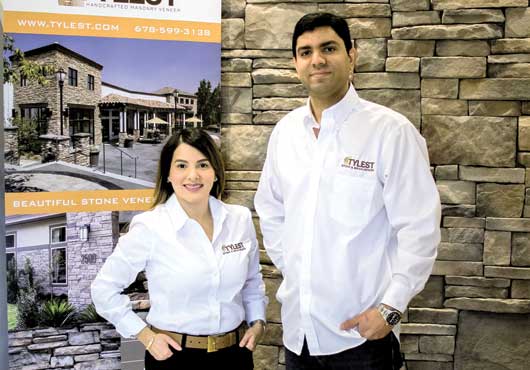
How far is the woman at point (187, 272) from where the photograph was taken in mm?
1501

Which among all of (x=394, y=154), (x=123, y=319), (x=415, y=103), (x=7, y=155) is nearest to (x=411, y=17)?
(x=415, y=103)

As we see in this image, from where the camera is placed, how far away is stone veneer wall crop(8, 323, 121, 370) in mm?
2250

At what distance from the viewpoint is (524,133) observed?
2131 millimetres

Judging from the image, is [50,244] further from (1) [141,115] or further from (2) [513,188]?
(2) [513,188]

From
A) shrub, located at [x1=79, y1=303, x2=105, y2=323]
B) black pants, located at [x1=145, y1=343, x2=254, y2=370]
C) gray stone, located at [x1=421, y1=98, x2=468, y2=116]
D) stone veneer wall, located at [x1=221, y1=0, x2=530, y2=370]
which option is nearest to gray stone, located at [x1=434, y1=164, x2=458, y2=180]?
stone veneer wall, located at [x1=221, y1=0, x2=530, y2=370]

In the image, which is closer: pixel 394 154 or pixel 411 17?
pixel 394 154

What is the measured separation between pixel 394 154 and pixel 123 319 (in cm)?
92

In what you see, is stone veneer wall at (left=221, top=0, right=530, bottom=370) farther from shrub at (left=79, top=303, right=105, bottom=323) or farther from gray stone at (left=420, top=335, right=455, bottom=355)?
shrub at (left=79, top=303, right=105, bottom=323)

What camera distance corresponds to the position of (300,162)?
1.53 m

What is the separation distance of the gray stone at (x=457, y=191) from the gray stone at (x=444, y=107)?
287 mm

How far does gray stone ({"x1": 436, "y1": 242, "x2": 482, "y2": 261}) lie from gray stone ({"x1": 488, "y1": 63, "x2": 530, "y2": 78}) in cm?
71

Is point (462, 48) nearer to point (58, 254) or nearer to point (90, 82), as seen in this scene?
point (90, 82)

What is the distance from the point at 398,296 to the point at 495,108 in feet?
3.79

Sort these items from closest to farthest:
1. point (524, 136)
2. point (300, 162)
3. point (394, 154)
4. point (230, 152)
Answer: point (394, 154)
point (300, 162)
point (524, 136)
point (230, 152)
